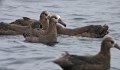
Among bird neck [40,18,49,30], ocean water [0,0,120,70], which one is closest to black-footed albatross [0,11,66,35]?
bird neck [40,18,49,30]

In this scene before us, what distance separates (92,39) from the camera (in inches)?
840

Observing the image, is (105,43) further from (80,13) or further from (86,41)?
(80,13)

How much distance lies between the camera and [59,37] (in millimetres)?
22078

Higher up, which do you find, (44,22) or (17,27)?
(44,22)

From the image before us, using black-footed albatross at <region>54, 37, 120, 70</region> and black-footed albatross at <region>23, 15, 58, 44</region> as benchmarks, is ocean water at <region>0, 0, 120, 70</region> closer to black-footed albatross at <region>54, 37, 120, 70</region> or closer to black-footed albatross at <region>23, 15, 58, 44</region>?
black-footed albatross at <region>23, 15, 58, 44</region>

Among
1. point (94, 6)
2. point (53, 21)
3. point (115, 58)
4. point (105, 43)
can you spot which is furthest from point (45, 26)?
point (94, 6)

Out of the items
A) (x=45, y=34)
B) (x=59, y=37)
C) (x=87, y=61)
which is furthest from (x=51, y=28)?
(x=87, y=61)

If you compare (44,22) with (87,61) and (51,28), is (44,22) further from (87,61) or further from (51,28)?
(87,61)

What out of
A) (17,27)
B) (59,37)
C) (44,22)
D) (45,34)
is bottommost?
(59,37)

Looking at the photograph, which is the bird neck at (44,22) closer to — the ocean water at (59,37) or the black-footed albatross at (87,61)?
the ocean water at (59,37)

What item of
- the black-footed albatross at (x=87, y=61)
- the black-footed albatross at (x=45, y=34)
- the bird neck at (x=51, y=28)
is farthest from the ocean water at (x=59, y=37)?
the black-footed albatross at (x=87, y=61)

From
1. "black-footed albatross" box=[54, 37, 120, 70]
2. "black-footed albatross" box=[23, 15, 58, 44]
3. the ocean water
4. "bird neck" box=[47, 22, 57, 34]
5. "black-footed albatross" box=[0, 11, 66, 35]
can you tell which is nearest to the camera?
"black-footed albatross" box=[54, 37, 120, 70]

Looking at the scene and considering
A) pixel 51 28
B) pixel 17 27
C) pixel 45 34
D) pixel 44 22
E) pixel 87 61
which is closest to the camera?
pixel 87 61

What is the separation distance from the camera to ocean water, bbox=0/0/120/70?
17391 mm
